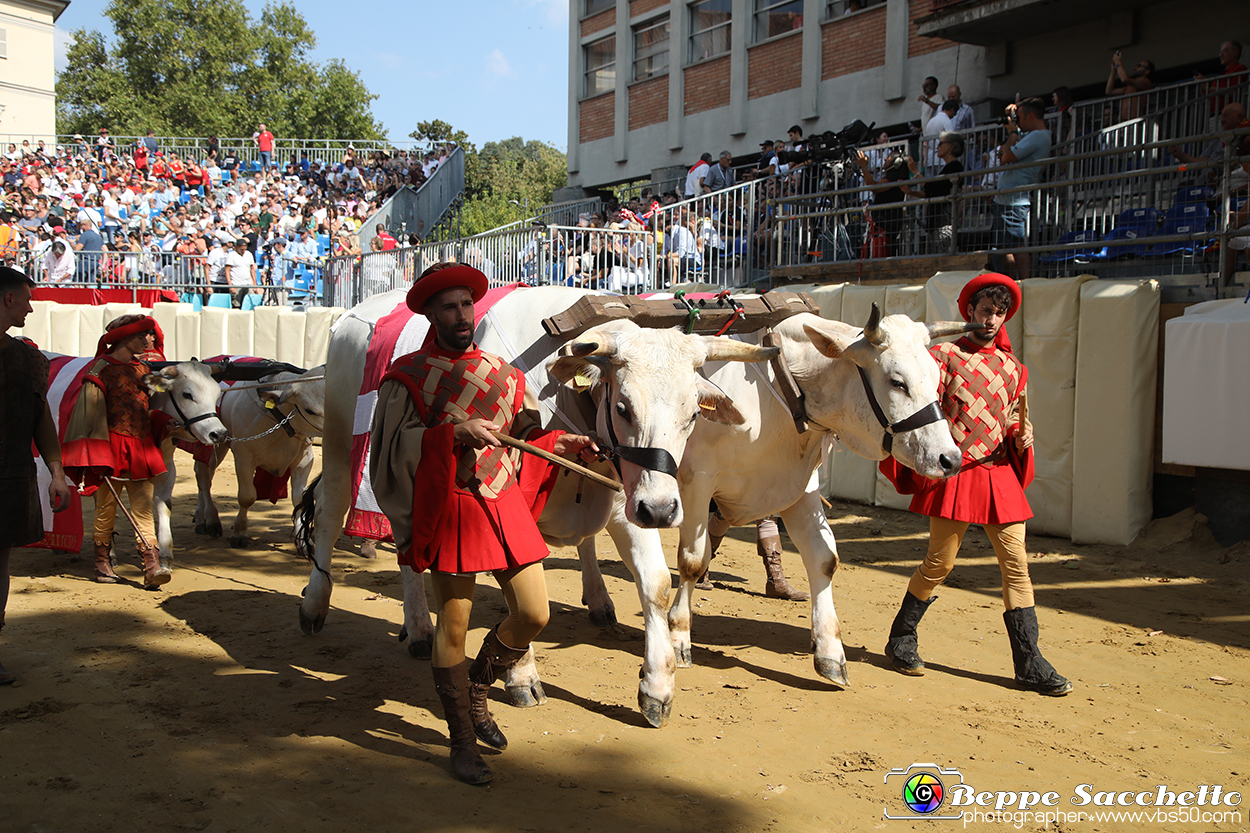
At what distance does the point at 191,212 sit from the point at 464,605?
87.7 ft

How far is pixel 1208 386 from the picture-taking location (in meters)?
7.84

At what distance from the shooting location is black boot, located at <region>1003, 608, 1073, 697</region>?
199 inches

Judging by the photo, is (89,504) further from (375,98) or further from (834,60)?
(375,98)

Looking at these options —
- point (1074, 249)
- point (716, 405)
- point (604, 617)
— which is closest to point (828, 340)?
point (716, 405)

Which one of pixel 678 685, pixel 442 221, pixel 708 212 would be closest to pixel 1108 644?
pixel 678 685

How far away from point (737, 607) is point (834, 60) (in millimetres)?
15836

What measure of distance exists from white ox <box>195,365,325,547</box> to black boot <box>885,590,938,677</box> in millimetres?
5267

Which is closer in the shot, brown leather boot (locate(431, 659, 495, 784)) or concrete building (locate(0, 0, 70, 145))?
brown leather boot (locate(431, 659, 495, 784))

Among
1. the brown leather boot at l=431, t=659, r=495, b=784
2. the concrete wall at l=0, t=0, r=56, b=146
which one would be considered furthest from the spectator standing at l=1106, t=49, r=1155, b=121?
the concrete wall at l=0, t=0, r=56, b=146

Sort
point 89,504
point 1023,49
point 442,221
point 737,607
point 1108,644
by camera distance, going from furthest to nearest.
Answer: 1. point 442,221
2. point 1023,49
3. point 89,504
4. point 737,607
5. point 1108,644

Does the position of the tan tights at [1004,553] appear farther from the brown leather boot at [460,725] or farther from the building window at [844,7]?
the building window at [844,7]

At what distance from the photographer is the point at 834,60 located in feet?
64.2

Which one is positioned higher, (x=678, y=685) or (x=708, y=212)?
(x=708, y=212)

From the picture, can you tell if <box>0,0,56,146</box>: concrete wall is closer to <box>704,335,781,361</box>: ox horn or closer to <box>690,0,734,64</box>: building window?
<box>690,0,734,64</box>: building window
